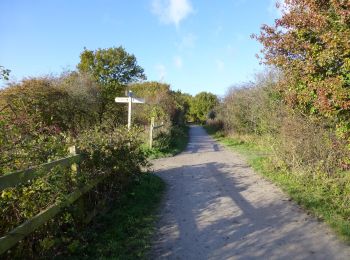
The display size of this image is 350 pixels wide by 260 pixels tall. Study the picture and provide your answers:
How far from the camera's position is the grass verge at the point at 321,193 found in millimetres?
7185

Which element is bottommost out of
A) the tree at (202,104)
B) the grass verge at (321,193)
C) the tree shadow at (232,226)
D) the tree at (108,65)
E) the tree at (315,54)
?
the tree shadow at (232,226)

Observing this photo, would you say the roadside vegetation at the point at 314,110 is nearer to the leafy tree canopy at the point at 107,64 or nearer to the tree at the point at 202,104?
the leafy tree canopy at the point at 107,64

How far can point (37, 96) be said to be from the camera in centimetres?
2056

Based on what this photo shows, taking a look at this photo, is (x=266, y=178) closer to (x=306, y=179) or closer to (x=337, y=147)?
(x=306, y=179)

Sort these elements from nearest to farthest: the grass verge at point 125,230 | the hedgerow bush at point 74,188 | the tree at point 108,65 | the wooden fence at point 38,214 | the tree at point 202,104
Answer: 1. the wooden fence at point 38,214
2. the hedgerow bush at point 74,188
3. the grass verge at point 125,230
4. the tree at point 108,65
5. the tree at point 202,104

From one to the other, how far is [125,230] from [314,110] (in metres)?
5.32

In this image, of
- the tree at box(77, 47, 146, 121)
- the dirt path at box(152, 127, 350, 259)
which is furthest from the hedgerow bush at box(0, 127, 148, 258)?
the tree at box(77, 47, 146, 121)

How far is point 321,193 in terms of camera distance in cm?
919

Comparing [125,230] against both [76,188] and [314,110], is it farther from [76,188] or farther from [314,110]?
[314,110]

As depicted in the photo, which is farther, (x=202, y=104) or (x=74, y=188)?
(x=202, y=104)

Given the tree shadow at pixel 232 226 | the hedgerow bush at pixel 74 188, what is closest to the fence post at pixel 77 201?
the hedgerow bush at pixel 74 188

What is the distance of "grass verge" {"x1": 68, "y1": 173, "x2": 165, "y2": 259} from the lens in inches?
225

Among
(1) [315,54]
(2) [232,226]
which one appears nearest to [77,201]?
(2) [232,226]

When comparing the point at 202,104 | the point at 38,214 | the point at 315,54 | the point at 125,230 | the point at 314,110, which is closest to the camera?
the point at 38,214
